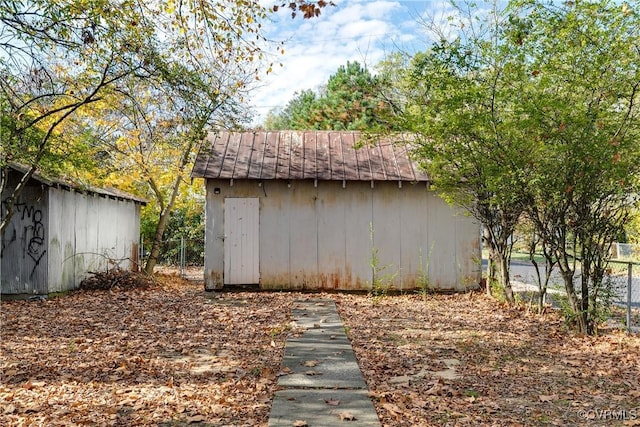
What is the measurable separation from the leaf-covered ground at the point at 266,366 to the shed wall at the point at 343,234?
2457mm

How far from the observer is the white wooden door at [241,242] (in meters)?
12.0

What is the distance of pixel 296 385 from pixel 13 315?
6.21 metres

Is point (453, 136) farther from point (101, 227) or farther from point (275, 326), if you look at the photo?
point (101, 227)

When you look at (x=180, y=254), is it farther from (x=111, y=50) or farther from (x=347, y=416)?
(x=347, y=416)

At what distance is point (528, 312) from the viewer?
895 centimetres

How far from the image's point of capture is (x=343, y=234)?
12.1 m

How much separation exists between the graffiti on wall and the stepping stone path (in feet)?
21.3

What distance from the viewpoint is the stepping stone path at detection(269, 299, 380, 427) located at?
4.01m

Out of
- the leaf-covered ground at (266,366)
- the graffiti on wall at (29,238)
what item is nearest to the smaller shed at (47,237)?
the graffiti on wall at (29,238)

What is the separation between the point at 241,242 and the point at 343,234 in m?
2.37

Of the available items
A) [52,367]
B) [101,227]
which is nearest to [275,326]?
[52,367]

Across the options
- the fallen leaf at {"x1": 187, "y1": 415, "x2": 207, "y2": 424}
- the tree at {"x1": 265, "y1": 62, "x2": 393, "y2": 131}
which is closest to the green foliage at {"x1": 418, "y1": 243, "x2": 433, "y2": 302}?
the fallen leaf at {"x1": 187, "y1": 415, "x2": 207, "y2": 424}

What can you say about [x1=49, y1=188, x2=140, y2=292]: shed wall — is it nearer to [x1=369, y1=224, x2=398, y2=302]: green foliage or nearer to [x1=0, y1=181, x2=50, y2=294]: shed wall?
[x1=0, y1=181, x2=50, y2=294]: shed wall

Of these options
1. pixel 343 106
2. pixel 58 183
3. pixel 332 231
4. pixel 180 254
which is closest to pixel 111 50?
pixel 58 183
